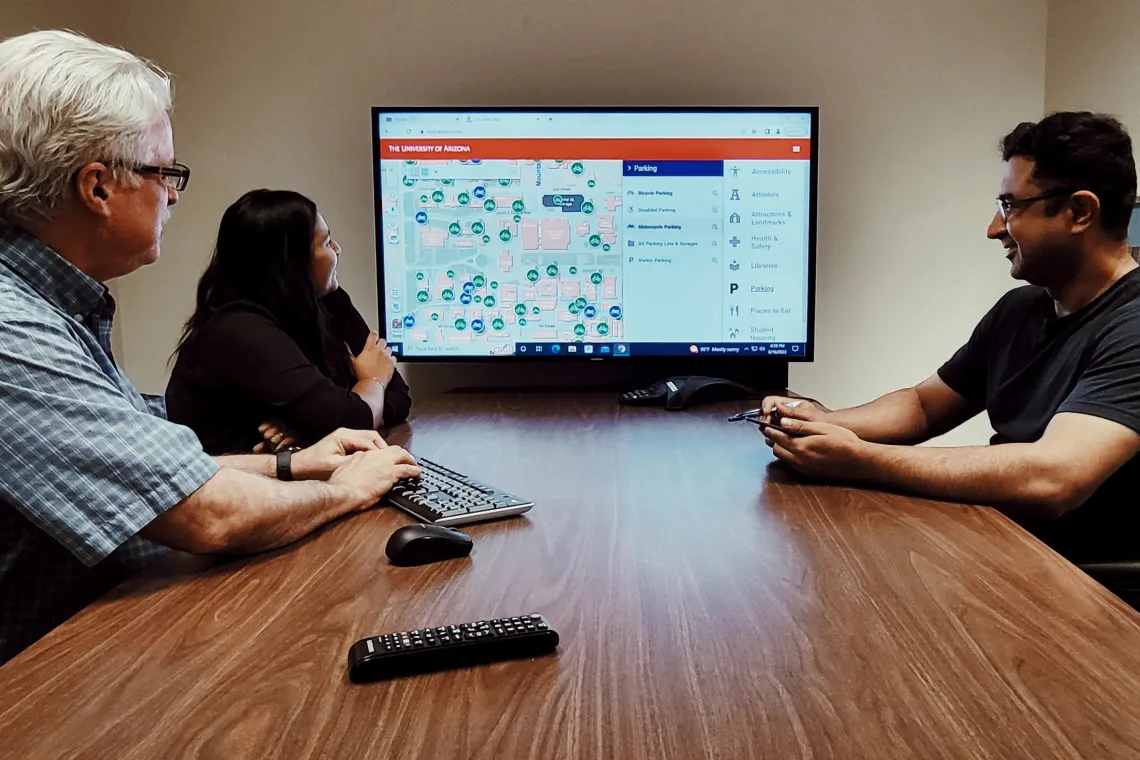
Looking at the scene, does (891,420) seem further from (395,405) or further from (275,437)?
(275,437)

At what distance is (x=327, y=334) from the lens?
218cm

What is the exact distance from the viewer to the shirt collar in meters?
Result: 1.11

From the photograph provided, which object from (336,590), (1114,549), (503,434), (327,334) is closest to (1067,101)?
(1114,549)

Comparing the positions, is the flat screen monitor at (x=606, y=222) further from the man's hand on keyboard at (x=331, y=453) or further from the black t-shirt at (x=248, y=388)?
the man's hand on keyboard at (x=331, y=453)

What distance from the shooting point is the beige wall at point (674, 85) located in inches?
104

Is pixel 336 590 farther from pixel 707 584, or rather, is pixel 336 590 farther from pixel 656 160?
pixel 656 160

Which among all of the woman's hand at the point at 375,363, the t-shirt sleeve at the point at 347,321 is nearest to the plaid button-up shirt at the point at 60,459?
the woman's hand at the point at 375,363

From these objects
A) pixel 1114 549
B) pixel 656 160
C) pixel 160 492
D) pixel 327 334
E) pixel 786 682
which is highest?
pixel 656 160

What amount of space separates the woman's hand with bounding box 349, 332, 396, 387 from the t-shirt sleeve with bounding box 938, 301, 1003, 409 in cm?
137

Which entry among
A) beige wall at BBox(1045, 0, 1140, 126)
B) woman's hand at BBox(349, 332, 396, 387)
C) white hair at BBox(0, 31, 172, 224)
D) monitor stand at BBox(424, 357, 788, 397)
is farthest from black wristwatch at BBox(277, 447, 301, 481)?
beige wall at BBox(1045, 0, 1140, 126)

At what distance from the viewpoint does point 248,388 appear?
74.6 inches

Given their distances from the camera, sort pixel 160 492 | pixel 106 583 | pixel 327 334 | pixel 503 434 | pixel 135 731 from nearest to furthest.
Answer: pixel 135 731 < pixel 160 492 < pixel 106 583 < pixel 503 434 < pixel 327 334

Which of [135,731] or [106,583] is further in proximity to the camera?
[106,583]

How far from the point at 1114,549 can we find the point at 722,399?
3.43 feet
